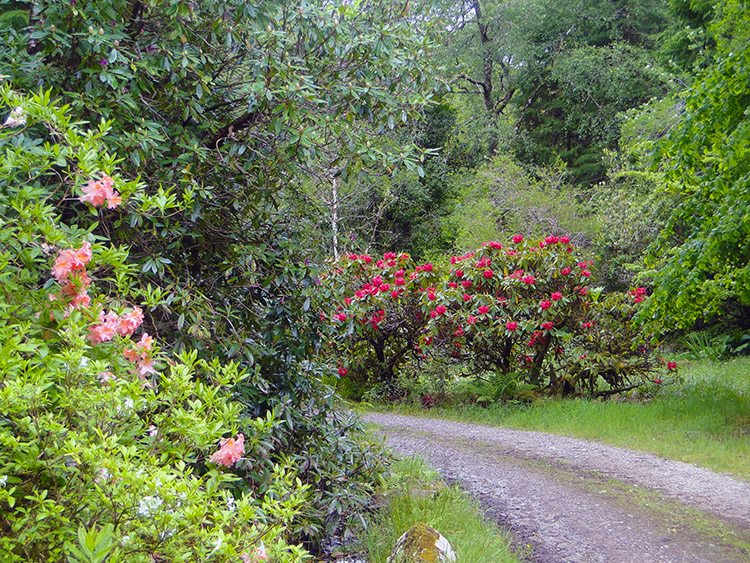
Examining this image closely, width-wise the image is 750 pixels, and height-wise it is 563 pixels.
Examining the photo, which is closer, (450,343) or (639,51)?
(450,343)

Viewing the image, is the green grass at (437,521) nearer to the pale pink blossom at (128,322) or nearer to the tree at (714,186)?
the pale pink blossom at (128,322)

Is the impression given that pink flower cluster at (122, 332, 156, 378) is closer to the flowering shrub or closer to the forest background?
the forest background

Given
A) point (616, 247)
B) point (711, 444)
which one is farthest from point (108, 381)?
point (616, 247)

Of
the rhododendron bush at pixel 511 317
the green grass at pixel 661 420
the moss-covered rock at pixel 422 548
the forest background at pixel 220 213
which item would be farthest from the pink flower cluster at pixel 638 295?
the moss-covered rock at pixel 422 548

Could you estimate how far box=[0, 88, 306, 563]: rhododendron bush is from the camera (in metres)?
1.29

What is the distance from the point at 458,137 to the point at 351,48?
616 inches

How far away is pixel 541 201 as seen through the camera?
14.2 m

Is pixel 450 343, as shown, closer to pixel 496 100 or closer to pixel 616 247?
pixel 616 247

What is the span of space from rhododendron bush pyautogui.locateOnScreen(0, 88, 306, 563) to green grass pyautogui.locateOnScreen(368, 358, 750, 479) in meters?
4.42

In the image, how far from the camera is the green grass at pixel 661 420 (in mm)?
4871

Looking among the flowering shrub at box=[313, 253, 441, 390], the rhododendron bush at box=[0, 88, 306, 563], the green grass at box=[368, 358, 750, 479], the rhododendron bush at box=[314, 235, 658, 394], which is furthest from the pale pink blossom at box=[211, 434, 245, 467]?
the flowering shrub at box=[313, 253, 441, 390]

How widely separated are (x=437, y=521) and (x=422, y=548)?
0.62 metres

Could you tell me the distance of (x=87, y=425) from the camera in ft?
4.87

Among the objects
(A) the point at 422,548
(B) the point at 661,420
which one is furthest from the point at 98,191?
(B) the point at 661,420
